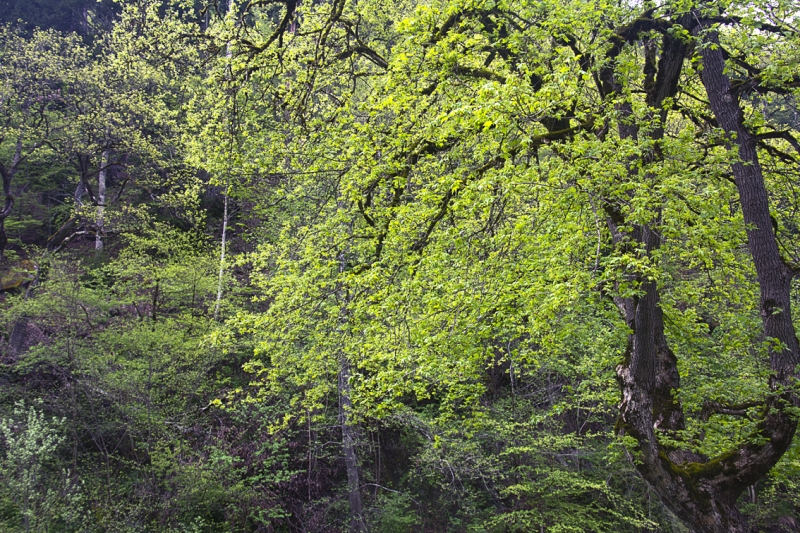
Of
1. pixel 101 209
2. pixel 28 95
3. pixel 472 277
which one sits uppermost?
pixel 28 95

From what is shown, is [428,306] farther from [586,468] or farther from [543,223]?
[586,468]

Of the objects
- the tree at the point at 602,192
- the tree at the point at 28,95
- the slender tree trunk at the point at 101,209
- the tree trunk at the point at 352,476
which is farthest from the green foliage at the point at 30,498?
the tree at the point at 28,95

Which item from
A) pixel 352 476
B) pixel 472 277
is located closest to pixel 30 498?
pixel 352 476

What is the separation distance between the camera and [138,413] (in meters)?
9.18

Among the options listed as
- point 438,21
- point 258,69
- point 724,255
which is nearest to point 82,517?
point 258,69

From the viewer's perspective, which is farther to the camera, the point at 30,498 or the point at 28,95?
the point at 28,95

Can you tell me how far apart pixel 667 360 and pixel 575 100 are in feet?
8.91

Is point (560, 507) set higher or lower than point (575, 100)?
lower

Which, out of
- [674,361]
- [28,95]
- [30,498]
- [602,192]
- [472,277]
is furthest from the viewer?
[28,95]

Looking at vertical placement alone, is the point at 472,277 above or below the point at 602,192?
below

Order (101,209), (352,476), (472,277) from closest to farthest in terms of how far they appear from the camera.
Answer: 1. (472,277)
2. (352,476)
3. (101,209)

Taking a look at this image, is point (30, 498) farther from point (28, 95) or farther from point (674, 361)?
point (28, 95)

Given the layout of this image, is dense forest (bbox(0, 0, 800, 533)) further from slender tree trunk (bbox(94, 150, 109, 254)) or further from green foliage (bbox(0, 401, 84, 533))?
slender tree trunk (bbox(94, 150, 109, 254))

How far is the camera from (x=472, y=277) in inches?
180
